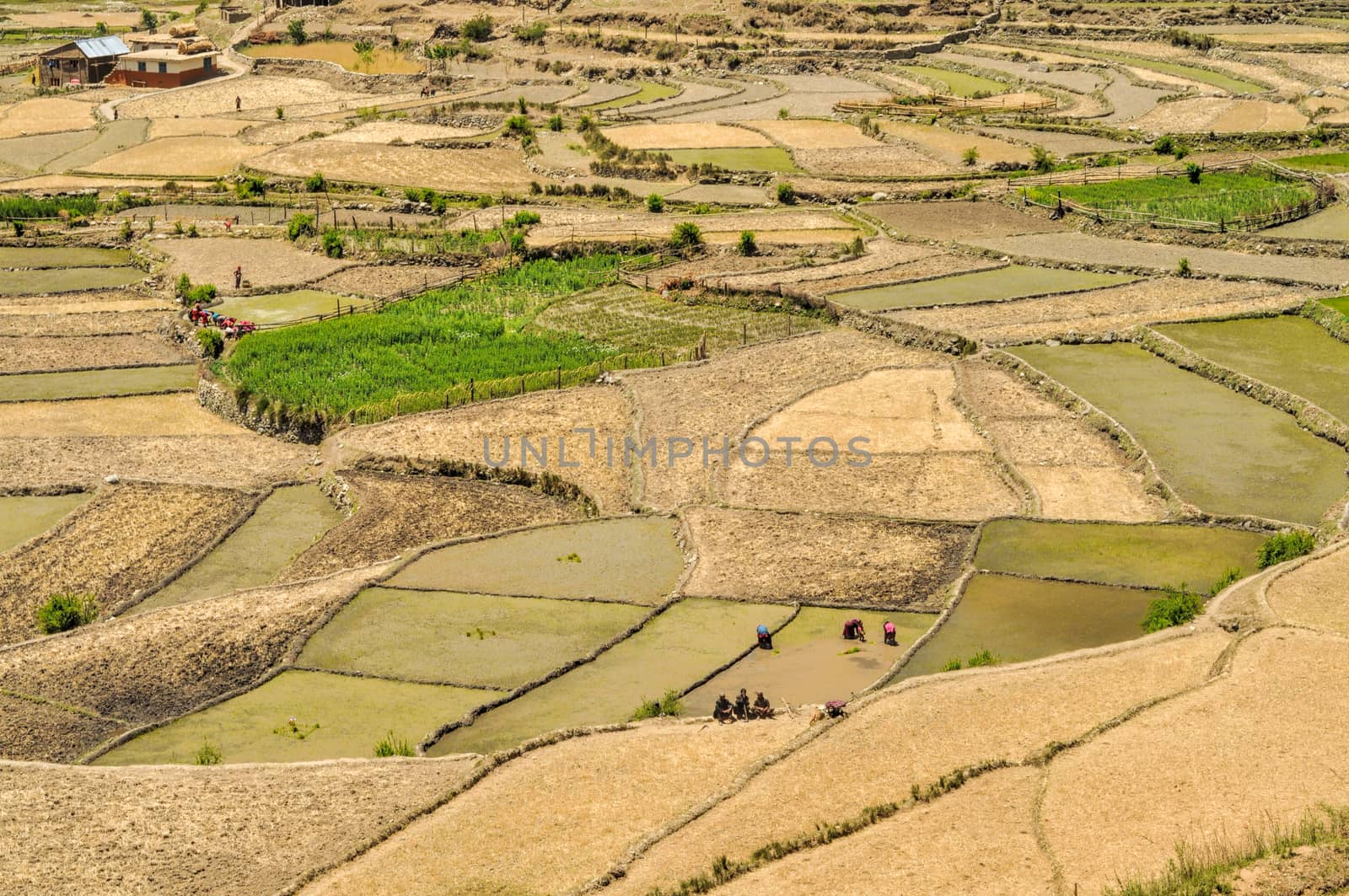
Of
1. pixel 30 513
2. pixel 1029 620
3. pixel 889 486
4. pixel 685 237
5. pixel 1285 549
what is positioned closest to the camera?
pixel 1029 620

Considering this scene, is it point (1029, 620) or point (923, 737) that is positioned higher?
point (923, 737)

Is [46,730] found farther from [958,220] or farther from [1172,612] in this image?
[958,220]

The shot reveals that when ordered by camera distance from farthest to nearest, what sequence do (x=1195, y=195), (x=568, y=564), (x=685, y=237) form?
(x=1195, y=195) → (x=685, y=237) → (x=568, y=564)

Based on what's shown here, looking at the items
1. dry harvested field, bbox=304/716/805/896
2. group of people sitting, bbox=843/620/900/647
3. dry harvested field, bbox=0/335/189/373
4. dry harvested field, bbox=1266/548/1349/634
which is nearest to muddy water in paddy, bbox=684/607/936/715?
group of people sitting, bbox=843/620/900/647

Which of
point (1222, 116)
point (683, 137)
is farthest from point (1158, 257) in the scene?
point (683, 137)

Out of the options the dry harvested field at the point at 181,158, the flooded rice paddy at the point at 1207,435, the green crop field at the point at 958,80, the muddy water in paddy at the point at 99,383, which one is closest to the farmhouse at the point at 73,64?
the dry harvested field at the point at 181,158

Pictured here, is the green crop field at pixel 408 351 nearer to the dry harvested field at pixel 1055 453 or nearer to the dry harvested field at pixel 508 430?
the dry harvested field at pixel 508 430

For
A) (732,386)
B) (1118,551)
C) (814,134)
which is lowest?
(732,386)

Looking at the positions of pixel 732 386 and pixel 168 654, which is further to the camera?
pixel 732 386
